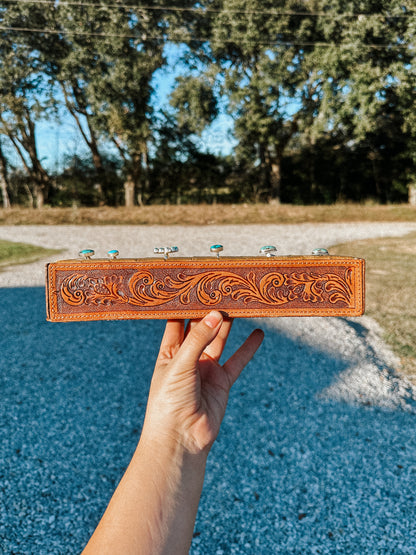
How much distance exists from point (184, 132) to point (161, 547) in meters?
22.0

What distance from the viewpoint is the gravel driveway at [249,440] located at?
243cm

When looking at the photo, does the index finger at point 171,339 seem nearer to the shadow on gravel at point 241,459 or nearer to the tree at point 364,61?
the shadow on gravel at point 241,459

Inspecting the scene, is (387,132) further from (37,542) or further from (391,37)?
(37,542)

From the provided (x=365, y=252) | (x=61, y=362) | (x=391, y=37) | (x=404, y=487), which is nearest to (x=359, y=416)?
(x=404, y=487)

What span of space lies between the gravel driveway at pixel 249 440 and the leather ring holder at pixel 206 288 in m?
1.46

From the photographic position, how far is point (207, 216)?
57.4ft

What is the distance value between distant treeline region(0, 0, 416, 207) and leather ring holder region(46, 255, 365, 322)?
1744 centimetres

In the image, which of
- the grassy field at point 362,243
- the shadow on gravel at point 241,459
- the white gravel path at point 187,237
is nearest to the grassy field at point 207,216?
the grassy field at point 362,243

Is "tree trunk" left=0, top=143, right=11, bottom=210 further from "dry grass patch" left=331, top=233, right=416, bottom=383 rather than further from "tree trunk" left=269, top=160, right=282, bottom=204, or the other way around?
"dry grass patch" left=331, top=233, right=416, bottom=383

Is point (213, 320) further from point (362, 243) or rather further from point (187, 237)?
point (187, 237)

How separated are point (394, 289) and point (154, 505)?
708cm

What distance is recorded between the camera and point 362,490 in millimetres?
2721

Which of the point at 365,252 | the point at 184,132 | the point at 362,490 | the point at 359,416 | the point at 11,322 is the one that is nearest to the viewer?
the point at 362,490

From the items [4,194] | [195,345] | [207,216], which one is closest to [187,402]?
[195,345]
